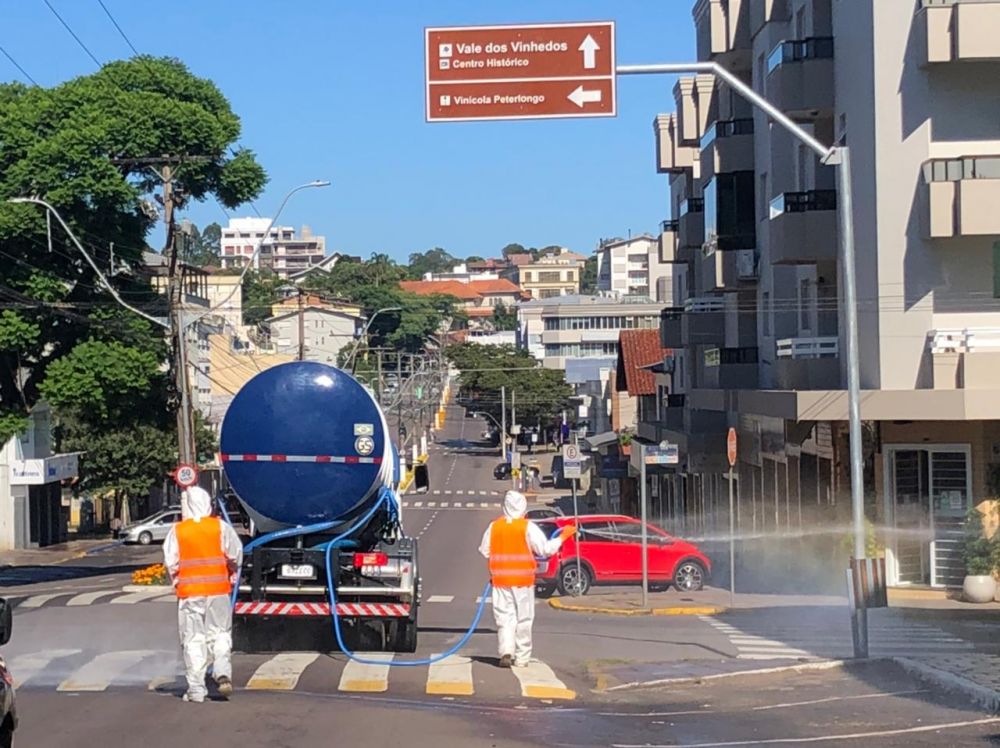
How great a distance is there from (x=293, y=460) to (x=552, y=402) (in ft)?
292

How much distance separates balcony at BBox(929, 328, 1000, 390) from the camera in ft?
77.4

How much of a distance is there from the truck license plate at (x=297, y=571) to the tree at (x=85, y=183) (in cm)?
3163

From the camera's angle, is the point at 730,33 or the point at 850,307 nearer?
the point at 850,307

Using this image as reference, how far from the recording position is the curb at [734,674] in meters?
13.6

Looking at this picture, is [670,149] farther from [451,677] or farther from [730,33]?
[451,677]

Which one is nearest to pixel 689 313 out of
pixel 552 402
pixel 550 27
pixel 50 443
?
pixel 50 443

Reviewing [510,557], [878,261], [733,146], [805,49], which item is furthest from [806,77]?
[510,557]

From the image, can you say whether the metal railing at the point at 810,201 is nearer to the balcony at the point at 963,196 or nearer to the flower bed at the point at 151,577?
the balcony at the point at 963,196

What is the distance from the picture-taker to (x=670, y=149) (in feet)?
159

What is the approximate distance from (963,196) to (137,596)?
1618 cm

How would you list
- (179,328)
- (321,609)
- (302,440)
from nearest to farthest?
(302,440), (321,609), (179,328)

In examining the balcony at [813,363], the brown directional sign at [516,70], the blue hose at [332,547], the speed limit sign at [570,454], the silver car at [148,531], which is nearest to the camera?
the brown directional sign at [516,70]

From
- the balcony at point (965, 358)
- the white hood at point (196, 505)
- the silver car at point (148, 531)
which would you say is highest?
the balcony at point (965, 358)

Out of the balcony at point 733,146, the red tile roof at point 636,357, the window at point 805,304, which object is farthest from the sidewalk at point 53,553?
the red tile roof at point 636,357
